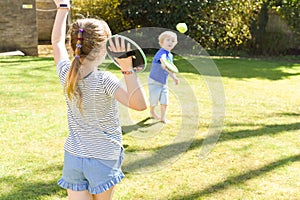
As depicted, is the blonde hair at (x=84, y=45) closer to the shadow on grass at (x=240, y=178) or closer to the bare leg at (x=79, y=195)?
the bare leg at (x=79, y=195)

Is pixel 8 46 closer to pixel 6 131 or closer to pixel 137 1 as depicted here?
pixel 137 1

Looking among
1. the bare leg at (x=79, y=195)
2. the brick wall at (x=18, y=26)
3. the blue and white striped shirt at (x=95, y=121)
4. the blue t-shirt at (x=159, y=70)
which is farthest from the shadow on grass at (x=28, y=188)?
the brick wall at (x=18, y=26)

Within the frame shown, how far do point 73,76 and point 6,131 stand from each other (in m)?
3.01

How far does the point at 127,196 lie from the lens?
326cm

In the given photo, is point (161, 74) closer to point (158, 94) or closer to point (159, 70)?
point (159, 70)

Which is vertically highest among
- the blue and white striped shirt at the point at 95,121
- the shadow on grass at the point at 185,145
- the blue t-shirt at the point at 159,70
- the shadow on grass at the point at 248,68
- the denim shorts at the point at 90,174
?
the blue and white striped shirt at the point at 95,121

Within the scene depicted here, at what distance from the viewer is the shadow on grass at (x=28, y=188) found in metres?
Answer: 3.18

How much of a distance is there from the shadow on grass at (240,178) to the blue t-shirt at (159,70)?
1.72 m

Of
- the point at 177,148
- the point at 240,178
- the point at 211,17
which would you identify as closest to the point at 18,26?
the point at 211,17

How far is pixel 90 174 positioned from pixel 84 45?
625 mm

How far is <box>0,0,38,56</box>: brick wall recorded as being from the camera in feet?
37.7

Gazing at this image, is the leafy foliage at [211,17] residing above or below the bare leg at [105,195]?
below

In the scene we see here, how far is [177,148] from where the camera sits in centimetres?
443

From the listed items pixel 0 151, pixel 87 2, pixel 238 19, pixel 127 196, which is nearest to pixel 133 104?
pixel 127 196
